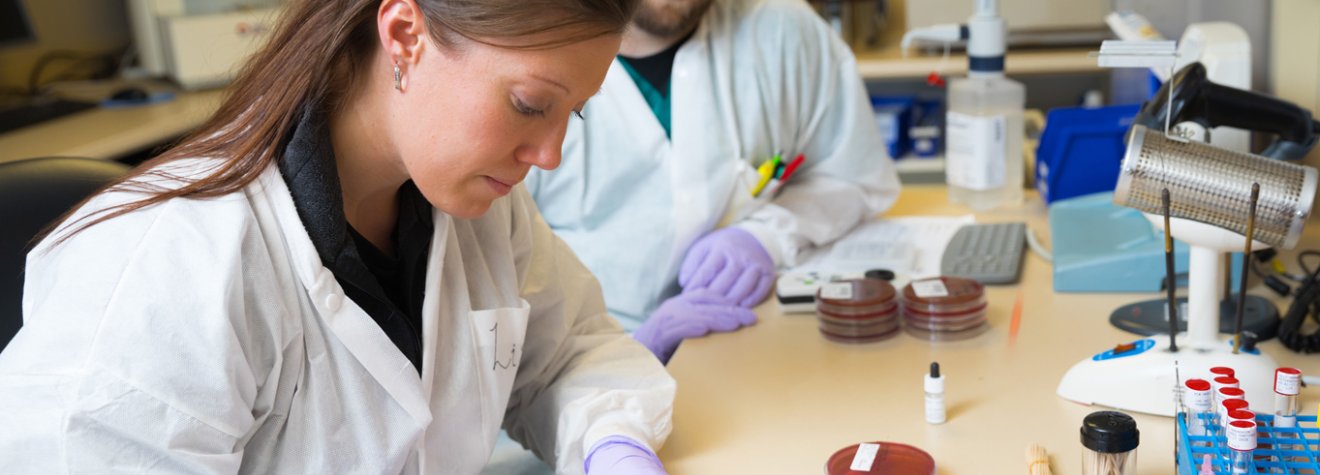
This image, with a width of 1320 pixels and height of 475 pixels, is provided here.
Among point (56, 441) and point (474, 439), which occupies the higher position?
point (56, 441)

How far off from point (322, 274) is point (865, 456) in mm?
481

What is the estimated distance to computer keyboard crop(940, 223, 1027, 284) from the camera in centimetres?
157

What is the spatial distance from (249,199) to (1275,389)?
86 centimetres

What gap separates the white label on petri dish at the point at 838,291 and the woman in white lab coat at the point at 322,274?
33cm

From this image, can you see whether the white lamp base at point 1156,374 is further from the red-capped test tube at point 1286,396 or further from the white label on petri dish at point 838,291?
the white label on petri dish at point 838,291

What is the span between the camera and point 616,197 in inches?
70.2

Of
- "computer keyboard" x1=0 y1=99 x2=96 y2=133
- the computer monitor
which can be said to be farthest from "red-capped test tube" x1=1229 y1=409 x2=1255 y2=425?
the computer monitor

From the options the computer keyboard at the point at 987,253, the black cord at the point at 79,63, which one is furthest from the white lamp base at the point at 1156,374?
the black cord at the point at 79,63

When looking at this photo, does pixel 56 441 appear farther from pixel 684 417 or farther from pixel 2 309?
pixel 684 417

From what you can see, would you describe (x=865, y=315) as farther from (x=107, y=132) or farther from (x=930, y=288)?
(x=107, y=132)

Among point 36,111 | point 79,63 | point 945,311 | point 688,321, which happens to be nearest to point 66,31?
point 79,63

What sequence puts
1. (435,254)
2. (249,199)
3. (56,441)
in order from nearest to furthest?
1. (56,441)
2. (249,199)
3. (435,254)

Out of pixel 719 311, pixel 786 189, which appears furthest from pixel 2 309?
pixel 786 189

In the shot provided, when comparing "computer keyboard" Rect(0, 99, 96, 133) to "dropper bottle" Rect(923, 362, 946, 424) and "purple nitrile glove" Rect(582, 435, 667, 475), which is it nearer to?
"purple nitrile glove" Rect(582, 435, 667, 475)
